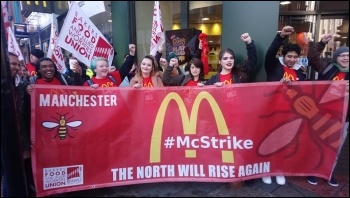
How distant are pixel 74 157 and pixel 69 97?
638 mm

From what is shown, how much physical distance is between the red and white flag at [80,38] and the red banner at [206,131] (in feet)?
2.94

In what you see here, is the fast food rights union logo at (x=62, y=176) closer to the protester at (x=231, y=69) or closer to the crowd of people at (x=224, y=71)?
the crowd of people at (x=224, y=71)

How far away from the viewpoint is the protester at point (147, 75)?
3402 millimetres

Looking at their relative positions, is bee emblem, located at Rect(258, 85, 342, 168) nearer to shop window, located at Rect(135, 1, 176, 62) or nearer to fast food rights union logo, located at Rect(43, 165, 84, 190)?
fast food rights union logo, located at Rect(43, 165, 84, 190)

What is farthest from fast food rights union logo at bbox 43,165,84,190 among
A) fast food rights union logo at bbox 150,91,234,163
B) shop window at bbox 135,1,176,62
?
shop window at bbox 135,1,176,62

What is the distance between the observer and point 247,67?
3.58 metres

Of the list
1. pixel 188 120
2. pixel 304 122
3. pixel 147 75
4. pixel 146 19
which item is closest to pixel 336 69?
pixel 304 122

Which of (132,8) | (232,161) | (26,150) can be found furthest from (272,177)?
(132,8)

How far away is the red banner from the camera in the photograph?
3113 mm

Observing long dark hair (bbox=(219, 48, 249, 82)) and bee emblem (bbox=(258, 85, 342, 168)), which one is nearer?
bee emblem (bbox=(258, 85, 342, 168))

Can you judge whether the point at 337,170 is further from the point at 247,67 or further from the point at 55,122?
the point at 55,122

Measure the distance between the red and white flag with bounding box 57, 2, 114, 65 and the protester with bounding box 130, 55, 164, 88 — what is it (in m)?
0.79

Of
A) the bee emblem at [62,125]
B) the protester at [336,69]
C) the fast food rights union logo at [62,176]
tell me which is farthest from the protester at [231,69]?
the fast food rights union logo at [62,176]

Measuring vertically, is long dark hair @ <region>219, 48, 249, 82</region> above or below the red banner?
above
